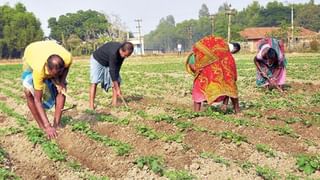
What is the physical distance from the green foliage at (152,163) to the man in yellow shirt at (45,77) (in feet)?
4.94

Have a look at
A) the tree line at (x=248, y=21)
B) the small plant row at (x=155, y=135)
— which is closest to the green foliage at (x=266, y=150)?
the small plant row at (x=155, y=135)

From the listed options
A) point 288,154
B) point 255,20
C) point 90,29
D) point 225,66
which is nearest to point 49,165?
point 288,154

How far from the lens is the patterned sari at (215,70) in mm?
7746

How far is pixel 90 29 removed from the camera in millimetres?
79812

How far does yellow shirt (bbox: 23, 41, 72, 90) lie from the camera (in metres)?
6.01

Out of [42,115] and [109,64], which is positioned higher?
[109,64]

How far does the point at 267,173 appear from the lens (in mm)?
4734

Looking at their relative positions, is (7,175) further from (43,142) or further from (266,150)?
(266,150)

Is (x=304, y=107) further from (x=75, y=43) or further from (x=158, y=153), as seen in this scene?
(x=75, y=43)

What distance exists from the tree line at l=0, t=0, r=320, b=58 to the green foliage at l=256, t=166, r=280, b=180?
50452 mm

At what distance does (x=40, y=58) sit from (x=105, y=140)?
1.26 metres

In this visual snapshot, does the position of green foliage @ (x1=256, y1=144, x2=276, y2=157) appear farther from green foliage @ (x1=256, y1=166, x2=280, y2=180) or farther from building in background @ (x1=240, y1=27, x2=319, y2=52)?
building in background @ (x1=240, y1=27, x2=319, y2=52)

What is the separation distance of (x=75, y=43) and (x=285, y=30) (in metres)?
25.4

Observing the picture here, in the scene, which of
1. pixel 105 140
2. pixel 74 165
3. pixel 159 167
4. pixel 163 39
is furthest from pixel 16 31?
pixel 163 39
